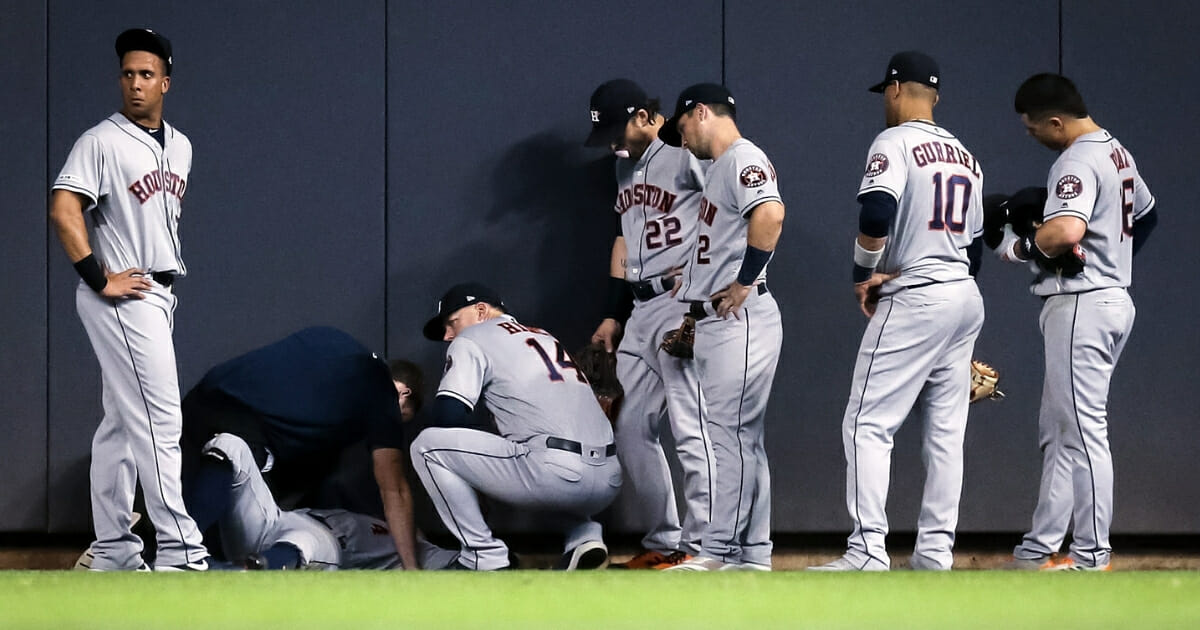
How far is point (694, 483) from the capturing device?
15.3 ft

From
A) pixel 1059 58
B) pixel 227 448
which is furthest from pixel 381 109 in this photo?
pixel 1059 58

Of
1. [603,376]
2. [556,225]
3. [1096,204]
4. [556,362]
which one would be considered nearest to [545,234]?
[556,225]

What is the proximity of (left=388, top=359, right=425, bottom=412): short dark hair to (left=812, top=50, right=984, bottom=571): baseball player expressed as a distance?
6.15 feet

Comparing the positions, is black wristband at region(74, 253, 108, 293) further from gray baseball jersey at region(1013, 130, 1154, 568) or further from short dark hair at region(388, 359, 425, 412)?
gray baseball jersey at region(1013, 130, 1154, 568)

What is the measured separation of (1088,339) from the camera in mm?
4285

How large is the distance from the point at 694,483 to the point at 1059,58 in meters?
2.60

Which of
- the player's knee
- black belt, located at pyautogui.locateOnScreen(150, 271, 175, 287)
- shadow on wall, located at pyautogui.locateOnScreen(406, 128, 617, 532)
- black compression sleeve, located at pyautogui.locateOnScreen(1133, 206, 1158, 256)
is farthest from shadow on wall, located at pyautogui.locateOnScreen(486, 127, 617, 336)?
black compression sleeve, located at pyautogui.locateOnScreen(1133, 206, 1158, 256)

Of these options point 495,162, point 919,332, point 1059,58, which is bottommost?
point 919,332

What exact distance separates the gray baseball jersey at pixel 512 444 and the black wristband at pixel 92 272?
45.7 inches

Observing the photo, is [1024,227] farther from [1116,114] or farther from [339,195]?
[339,195]

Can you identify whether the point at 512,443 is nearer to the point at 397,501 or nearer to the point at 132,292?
the point at 397,501

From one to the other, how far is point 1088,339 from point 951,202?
71cm

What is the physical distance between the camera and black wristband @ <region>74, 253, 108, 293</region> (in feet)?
12.9

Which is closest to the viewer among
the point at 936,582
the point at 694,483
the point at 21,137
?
the point at 936,582
